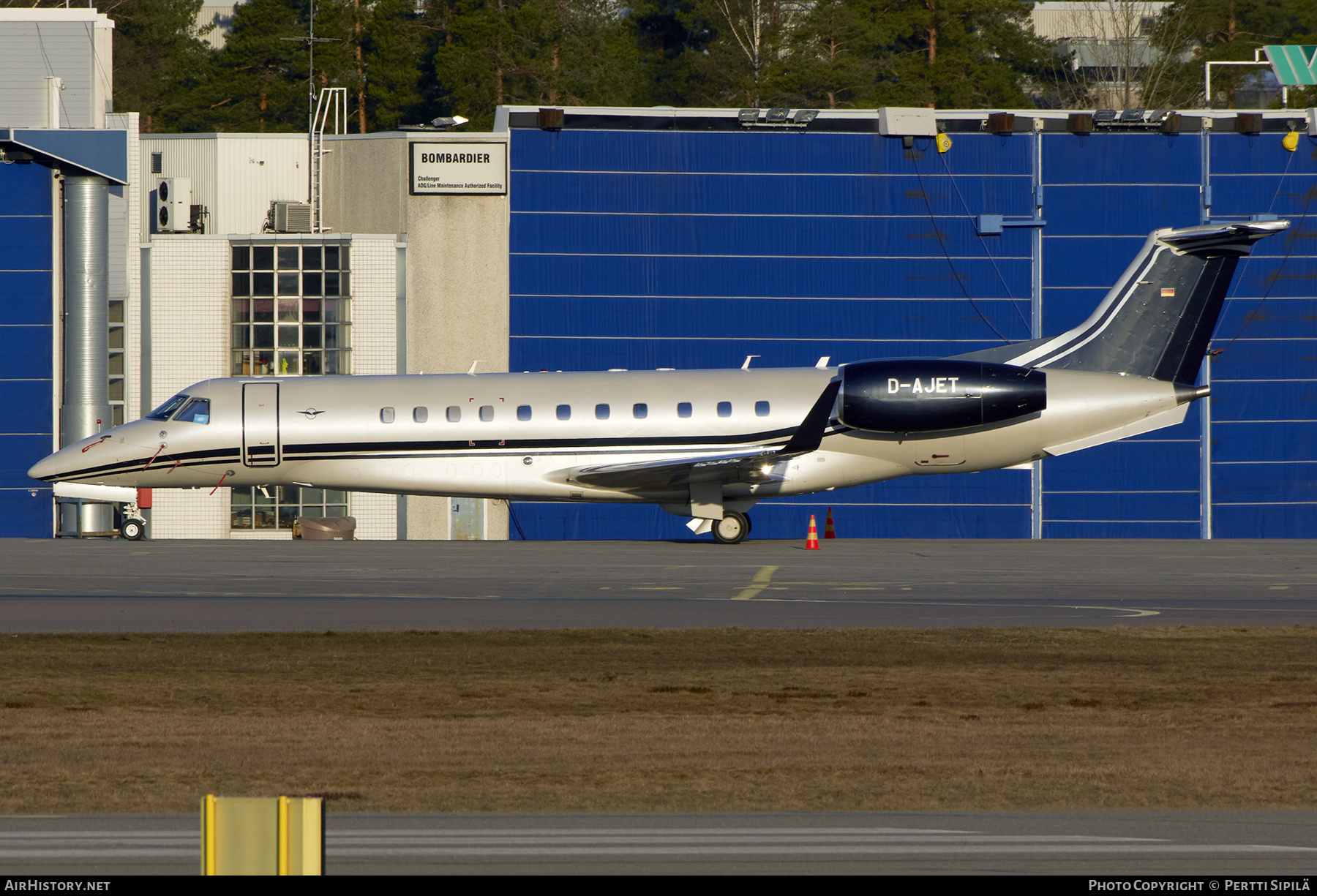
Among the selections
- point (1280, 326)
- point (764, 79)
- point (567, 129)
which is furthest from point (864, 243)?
point (764, 79)

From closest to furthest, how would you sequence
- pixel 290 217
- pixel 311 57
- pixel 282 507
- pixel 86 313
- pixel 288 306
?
1. pixel 86 313
2. pixel 288 306
3. pixel 282 507
4. pixel 290 217
5. pixel 311 57

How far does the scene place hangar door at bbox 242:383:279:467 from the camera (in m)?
28.3

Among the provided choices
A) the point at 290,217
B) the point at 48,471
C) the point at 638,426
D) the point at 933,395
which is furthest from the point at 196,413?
the point at 933,395

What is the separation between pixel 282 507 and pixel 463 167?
10136 mm

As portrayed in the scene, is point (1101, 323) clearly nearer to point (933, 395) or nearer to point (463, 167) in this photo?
point (933, 395)

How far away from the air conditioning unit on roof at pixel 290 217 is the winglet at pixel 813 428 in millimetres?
18678

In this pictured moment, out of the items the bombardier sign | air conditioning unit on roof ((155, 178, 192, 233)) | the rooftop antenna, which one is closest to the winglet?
the bombardier sign

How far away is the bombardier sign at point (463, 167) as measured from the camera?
38500 mm

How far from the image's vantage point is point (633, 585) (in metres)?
21.7

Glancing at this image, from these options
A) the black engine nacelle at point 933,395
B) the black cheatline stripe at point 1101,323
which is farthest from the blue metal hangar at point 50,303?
the black cheatline stripe at point 1101,323

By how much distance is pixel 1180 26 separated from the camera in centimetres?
7119

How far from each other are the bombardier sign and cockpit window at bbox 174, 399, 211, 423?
1203 cm

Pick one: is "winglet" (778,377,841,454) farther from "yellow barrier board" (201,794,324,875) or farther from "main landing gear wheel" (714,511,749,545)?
"yellow barrier board" (201,794,324,875)

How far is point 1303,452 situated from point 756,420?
17.9 m
